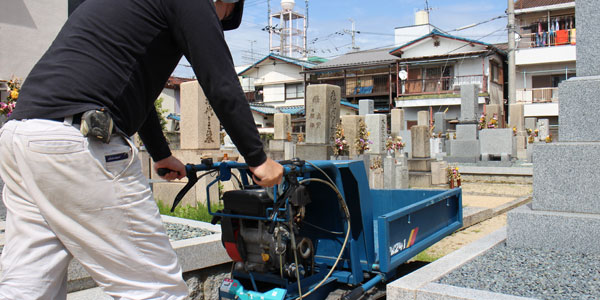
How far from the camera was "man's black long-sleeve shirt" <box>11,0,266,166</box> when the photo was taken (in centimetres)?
165

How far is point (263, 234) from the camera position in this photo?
300 cm

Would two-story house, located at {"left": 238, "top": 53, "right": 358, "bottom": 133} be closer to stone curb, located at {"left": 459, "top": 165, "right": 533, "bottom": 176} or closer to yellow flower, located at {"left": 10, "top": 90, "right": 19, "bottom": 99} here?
stone curb, located at {"left": 459, "top": 165, "right": 533, "bottom": 176}

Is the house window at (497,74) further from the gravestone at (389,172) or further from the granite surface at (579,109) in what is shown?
the granite surface at (579,109)

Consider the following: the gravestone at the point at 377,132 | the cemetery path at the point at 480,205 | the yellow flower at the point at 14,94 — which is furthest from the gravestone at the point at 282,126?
the yellow flower at the point at 14,94

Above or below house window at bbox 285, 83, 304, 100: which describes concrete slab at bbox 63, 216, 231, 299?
below

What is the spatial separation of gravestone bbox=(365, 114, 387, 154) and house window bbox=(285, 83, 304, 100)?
23694 millimetres

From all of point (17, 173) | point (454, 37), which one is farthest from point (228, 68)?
point (454, 37)

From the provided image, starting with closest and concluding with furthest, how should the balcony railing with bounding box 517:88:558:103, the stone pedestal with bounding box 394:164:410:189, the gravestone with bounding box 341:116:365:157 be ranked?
the stone pedestal with bounding box 394:164:410:189 < the gravestone with bounding box 341:116:365:157 < the balcony railing with bounding box 517:88:558:103

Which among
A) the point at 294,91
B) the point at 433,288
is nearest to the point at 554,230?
the point at 433,288

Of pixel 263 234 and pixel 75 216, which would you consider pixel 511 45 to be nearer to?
pixel 263 234

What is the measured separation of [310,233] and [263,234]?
2.76 feet

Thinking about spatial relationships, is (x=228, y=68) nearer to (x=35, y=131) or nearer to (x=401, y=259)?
(x=35, y=131)

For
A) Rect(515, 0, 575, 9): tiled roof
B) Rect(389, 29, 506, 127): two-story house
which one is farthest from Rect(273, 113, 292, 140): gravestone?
Rect(515, 0, 575, 9): tiled roof

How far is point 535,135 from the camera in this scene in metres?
23.0
